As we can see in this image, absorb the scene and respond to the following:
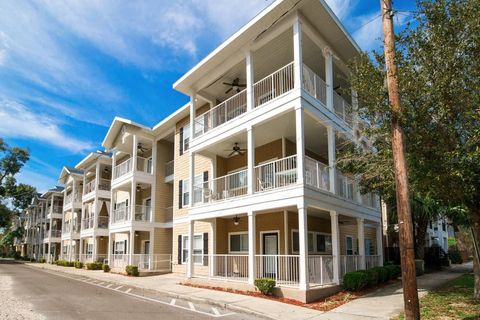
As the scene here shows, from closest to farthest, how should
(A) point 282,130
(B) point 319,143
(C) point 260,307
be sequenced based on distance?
1. (C) point 260,307
2. (A) point 282,130
3. (B) point 319,143

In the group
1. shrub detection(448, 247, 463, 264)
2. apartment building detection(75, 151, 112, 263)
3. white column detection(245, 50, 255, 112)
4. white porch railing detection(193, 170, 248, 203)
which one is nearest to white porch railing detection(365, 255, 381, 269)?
white porch railing detection(193, 170, 248, 203)

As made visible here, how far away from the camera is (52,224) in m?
52.1

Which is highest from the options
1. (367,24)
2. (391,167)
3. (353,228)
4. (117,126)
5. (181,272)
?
(117,126)

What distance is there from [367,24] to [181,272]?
689 inches

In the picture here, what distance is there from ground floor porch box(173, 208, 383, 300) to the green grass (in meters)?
3.34

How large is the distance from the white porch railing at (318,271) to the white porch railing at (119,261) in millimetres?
16136

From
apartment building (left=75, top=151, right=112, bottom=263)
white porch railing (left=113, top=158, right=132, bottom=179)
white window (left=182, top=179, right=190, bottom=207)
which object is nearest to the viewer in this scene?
white window (left=182, top=179, right=190, bottom=207)

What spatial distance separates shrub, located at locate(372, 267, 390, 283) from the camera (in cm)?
1673

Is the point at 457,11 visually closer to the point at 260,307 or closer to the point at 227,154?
the point at 260,307

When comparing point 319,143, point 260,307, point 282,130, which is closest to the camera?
point 260,307

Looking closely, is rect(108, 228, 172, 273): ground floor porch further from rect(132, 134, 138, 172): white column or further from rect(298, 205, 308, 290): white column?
rect(298, 205, 308, 290): white column

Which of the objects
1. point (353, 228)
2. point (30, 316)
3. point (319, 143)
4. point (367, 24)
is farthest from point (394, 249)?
point (30, 316)

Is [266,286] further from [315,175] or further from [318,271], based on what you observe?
[315,175]

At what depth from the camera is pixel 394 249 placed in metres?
27.7
